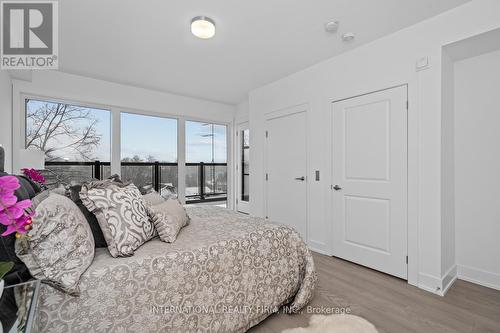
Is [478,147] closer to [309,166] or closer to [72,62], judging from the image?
[309,166]

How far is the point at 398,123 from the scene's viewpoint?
2.38 metres

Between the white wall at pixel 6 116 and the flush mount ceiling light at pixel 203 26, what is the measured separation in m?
2.36

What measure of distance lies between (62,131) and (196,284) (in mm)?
3715

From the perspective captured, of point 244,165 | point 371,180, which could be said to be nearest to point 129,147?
point 244,165

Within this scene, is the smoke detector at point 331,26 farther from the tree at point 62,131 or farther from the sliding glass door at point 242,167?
the tree at point 62,131

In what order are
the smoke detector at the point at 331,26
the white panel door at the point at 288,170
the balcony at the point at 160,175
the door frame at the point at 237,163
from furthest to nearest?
the door frame at the point at 237,163
the balcony at the point at 160,175
the white panel door at the point at 288,170
the smoke detector at the point at 331,26

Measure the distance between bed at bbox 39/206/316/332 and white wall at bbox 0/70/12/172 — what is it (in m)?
2.67

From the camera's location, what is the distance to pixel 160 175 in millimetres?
4676

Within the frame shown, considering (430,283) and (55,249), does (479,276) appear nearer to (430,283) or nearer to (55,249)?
(430,283)

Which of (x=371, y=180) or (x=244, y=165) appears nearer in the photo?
(x=371, y=180)

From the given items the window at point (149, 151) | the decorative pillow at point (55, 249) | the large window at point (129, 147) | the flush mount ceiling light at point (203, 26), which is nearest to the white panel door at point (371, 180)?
the flush mount ceiling light at point (203, 26)

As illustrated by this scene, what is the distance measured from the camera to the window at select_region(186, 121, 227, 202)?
5.08 m

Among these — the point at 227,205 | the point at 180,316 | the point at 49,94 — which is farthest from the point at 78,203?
Result: the point at 227,205

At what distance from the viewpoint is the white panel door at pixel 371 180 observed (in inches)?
93.4
